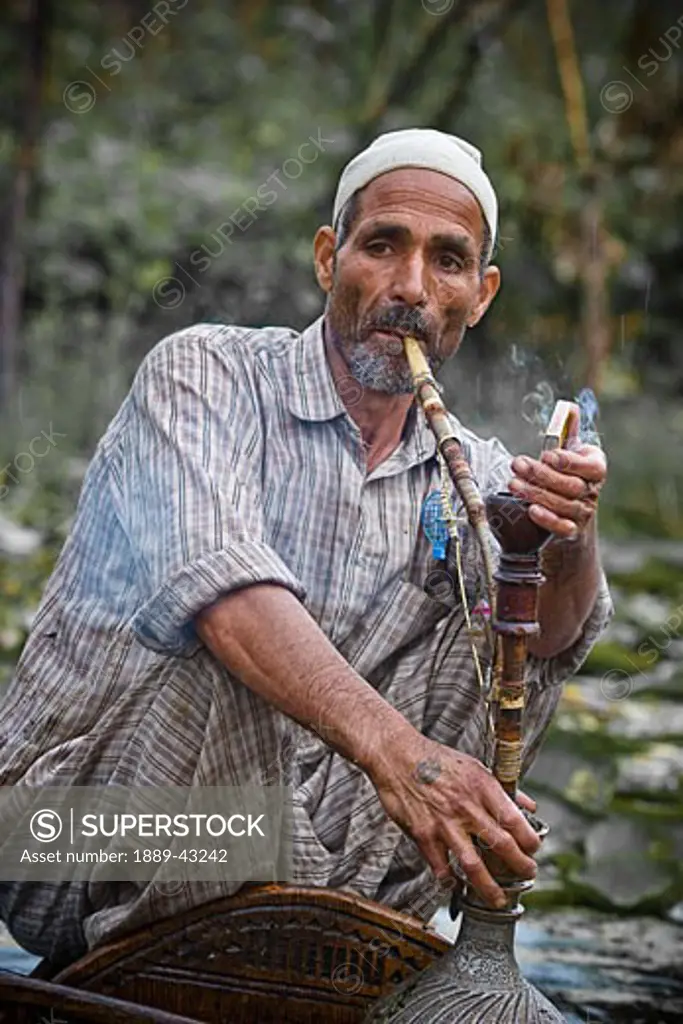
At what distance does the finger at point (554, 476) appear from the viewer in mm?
1899

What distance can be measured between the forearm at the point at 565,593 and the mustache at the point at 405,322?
359 mm

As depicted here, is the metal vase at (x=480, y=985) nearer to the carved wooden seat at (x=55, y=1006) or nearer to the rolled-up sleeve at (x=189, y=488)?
the carved wooden seat at (x=55, y=1006)

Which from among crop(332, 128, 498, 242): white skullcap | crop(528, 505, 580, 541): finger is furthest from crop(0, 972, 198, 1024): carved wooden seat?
crop(332, 128, 498, 242): white skullcap

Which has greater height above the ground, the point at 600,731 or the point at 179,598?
the point at 179,598

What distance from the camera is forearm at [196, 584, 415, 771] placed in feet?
6.02

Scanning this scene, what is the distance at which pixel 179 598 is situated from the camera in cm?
196

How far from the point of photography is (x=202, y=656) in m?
2.04

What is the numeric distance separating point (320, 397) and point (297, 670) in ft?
1.89

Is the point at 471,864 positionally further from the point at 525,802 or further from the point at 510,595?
the point at 510,595

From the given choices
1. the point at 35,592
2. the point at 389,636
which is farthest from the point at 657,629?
the point at 389,636

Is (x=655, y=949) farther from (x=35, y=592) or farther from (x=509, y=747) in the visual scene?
(x=35, y=592)

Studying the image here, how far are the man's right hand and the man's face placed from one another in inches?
26.3

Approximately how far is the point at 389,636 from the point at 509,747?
0.46 m

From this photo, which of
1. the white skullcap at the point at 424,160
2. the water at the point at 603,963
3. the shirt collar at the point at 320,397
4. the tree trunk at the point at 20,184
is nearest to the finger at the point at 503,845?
the shirt collar at the point at 320,397
